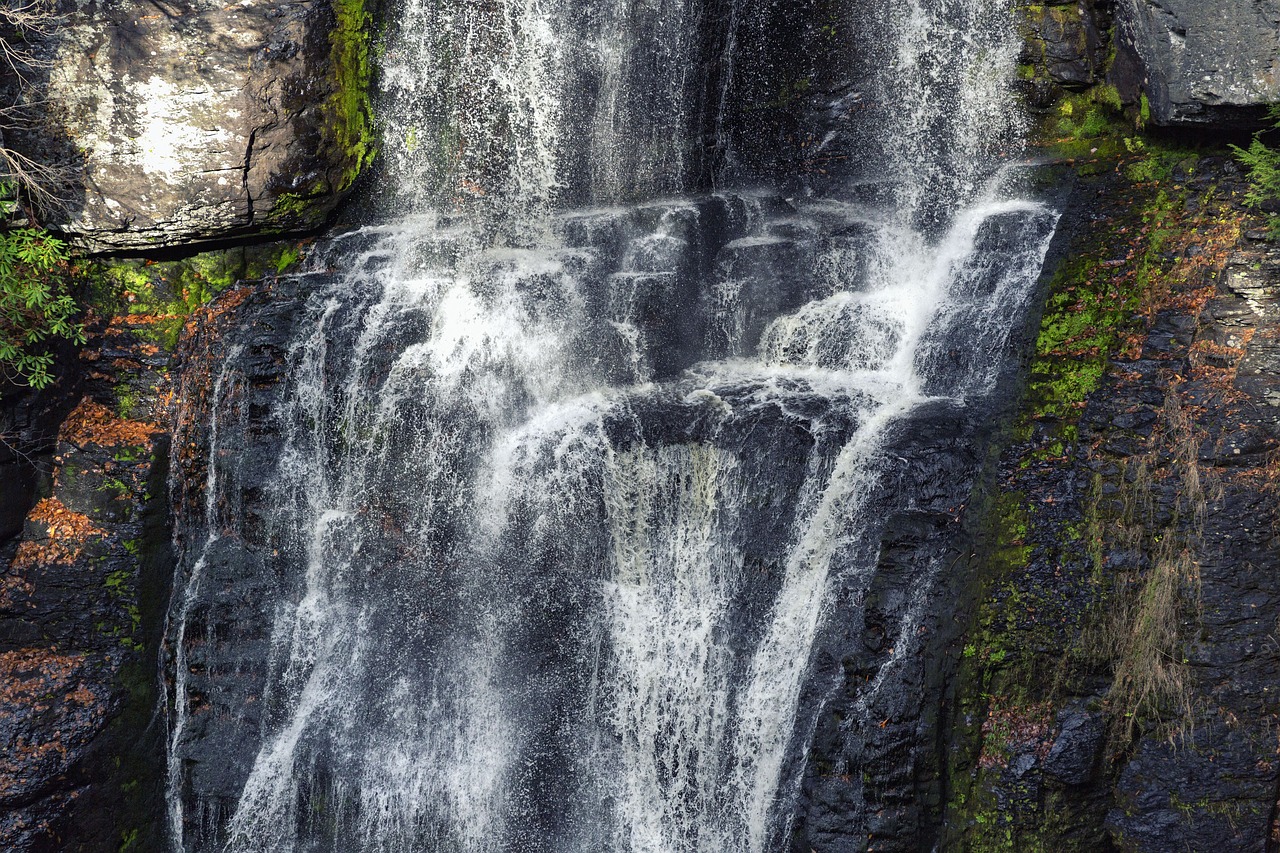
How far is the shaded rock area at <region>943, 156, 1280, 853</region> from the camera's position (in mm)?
5512

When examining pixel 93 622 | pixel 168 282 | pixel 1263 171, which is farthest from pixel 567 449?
pixel 1263 171

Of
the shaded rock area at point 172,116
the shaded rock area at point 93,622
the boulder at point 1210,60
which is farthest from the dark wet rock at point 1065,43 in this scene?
the shaded rock area at point 93,622

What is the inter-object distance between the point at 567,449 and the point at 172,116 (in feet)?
14.9

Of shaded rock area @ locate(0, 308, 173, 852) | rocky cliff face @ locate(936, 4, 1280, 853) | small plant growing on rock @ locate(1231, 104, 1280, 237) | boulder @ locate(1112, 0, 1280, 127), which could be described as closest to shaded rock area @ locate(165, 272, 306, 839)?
shaded rock area @ locate(0, 308, 173, 852)

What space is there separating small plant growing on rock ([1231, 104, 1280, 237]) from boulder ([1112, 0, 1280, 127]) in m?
0.24

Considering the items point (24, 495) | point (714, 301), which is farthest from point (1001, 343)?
point (24, 495)

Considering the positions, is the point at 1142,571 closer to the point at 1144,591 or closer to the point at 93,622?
the point at 1144,591

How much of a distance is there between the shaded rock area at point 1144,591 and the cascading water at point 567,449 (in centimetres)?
81

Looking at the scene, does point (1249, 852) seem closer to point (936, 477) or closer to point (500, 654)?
point (936, 477)

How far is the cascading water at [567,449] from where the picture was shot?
655cm

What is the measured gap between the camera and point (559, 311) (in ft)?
26.5

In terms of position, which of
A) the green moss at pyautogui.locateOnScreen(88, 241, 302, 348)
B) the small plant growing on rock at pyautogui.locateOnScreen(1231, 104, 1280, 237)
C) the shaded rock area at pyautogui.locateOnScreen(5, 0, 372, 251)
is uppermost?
the shaded rock area at pyautogui.locateOnScreen(5, 0, 372, 251)

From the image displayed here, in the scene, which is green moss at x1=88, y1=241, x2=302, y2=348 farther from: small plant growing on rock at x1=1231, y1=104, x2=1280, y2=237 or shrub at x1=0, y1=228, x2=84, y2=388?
small plant growing on rock at x1=1231, y1=104, x2=1280, y2=237

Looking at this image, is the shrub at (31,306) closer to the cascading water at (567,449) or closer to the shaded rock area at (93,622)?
the shaded rock area at (93,622)
